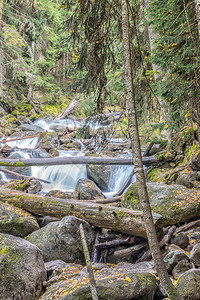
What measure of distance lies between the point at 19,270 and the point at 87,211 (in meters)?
2.49

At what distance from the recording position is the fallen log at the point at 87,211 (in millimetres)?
4816

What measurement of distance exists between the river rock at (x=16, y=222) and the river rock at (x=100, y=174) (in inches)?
210

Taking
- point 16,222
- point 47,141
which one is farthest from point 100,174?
point 47,141

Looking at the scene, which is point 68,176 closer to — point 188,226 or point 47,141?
point 47,141

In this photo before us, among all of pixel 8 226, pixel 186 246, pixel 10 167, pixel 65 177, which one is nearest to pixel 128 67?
pixel 186 246

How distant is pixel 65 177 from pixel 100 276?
26.9ft

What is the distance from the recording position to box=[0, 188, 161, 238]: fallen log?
4816mm

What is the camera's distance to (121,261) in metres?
4.74

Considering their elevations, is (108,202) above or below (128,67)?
below

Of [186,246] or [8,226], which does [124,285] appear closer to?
[186,246]

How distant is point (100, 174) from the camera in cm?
1103

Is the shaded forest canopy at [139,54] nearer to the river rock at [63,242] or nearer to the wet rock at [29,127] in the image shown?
the river rock at [63,242]

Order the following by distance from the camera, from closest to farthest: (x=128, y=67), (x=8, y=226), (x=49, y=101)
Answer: (x=128, y=67) → (x=8, y=226) → (x=49, y=101)

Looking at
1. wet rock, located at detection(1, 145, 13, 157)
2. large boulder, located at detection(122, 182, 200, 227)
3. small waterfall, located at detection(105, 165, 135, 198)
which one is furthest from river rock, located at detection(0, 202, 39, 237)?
wet rock, located at detection(1, 145, 13, 157)
